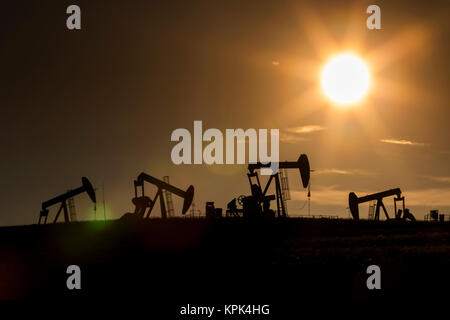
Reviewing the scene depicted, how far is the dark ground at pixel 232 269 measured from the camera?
19.0 metres

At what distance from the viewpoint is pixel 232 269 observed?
21.8 m

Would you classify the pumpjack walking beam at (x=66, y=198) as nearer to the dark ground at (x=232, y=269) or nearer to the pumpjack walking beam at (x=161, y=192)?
the pumpjack walking beam at (x=161, y=192)

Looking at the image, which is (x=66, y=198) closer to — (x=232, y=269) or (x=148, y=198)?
(x=148, y=198)

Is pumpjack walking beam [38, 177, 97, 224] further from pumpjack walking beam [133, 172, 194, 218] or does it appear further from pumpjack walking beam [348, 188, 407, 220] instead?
pumpjack walking beam [348, 188, 407, 220]

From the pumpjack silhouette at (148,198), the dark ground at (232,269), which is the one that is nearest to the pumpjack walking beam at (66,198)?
the pumpjack silhouette at (148,198)

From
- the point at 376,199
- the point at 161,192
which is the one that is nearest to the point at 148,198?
the point at 161,192

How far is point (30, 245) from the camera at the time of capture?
3731 centimetres

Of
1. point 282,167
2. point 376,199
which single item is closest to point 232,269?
point 282,167

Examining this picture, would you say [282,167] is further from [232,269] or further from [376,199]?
[232,269]

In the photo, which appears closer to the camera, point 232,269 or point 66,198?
point 232,269

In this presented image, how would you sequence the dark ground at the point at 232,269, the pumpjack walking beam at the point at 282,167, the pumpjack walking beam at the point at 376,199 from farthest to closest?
the pumpjack walking beam at the point at 376,199, the pumpjack walking beam at the point at 282,167, the dark ground at the point at 232,269

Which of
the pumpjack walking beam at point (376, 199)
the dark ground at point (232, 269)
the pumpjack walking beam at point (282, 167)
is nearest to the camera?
the dark ground at point (232, 269)

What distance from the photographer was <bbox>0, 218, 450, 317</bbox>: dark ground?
1895cm
